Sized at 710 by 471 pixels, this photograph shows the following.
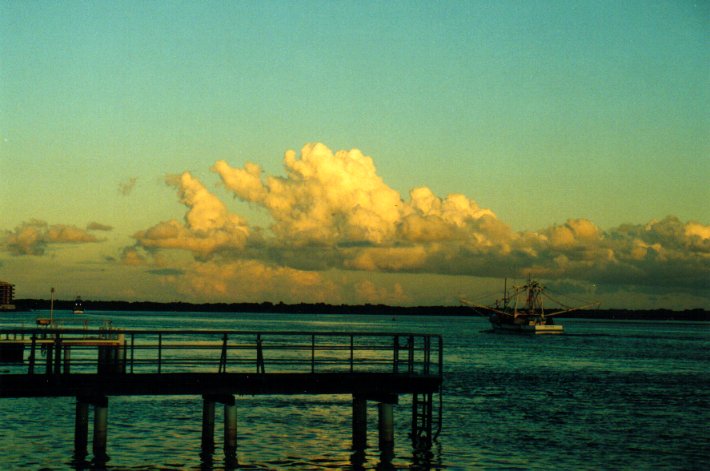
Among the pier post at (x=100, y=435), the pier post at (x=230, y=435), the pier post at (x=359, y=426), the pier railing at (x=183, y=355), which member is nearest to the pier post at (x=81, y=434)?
the pier post at (x=100, y=435)

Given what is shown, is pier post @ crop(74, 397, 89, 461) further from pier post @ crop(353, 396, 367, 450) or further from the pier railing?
pier post @ crop(353, 396, 367, 450)

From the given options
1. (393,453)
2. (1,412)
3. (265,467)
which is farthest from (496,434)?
(1,412)

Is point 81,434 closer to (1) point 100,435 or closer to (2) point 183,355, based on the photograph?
(1) point 100,435

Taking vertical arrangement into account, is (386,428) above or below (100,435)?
above

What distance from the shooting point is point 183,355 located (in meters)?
90.8

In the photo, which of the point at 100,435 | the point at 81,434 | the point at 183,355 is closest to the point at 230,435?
the point at 100,435

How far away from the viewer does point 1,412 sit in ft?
155

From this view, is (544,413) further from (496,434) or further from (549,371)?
(549,371)

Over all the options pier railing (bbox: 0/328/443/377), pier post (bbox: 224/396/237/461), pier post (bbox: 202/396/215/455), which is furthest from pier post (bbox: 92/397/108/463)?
pier post (bbox: 224/396/237/461)

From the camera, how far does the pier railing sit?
33425 millimetres

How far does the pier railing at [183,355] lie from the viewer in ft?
110

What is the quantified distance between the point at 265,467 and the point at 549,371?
2314 inches

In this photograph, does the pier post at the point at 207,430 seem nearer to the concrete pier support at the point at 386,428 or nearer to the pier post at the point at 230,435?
the pier post at the point at 230,435

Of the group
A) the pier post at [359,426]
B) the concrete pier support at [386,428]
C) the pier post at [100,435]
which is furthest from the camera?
the pier post at [359,426]
